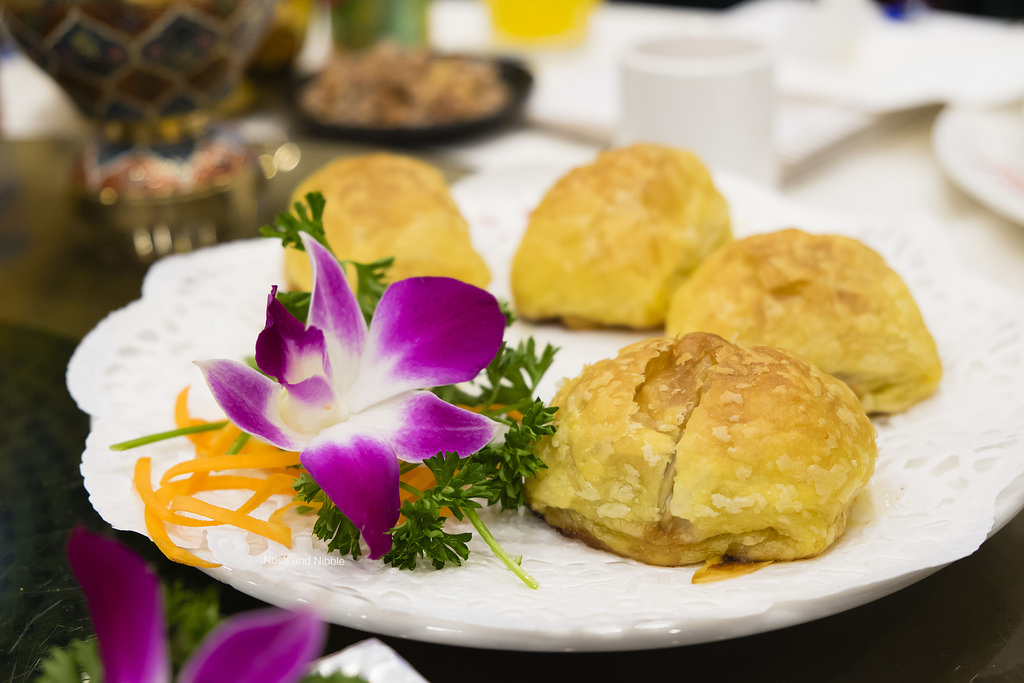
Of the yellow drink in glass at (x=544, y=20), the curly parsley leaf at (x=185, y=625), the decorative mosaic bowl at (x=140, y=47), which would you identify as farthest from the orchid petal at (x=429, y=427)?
the yellow drink in glass at (x=544, y=20)

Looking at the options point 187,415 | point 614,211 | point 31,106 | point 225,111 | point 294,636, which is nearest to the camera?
point 294,636

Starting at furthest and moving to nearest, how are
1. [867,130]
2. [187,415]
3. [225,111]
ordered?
1. [225,111]
2. [867,130]
3. [187,415]

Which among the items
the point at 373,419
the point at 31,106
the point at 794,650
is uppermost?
the point at 373,419

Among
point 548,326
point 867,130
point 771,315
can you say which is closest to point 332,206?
point 548,326

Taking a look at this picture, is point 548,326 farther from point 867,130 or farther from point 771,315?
point 867,130

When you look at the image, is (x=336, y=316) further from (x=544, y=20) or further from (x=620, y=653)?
(x=544, y=20)

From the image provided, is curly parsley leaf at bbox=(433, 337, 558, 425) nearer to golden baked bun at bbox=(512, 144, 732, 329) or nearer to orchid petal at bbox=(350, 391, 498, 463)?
orchid petal at bbox=(350, 391, 498, 463)
